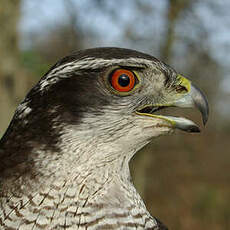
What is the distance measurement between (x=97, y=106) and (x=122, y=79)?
26 cm

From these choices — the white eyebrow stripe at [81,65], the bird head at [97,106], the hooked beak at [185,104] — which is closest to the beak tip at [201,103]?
the hooked beak at [185,104]

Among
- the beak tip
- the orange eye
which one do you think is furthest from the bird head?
the beak tip

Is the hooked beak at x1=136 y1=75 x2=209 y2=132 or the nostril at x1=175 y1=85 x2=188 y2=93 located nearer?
the hooked beak at x1=136 y1=75 x2=209 y2=132

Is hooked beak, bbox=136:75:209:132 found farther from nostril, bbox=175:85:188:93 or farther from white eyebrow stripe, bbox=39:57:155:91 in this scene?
white eyebrow stripe, bbox=39:57:155:91

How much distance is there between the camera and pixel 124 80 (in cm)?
232

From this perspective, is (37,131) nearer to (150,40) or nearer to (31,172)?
(31,172)

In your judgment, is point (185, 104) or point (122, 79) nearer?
point (122, 79)

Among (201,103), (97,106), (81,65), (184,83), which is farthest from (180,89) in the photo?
(81,65)

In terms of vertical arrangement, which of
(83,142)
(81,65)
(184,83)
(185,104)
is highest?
(81,65)

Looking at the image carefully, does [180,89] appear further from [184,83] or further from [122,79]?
[122,79]

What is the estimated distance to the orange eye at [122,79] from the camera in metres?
2.31

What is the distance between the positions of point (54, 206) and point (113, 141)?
1.97 ft

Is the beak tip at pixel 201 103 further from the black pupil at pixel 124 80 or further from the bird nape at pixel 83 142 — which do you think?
the black pupil at pixel 124 80

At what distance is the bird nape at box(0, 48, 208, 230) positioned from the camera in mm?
2141
